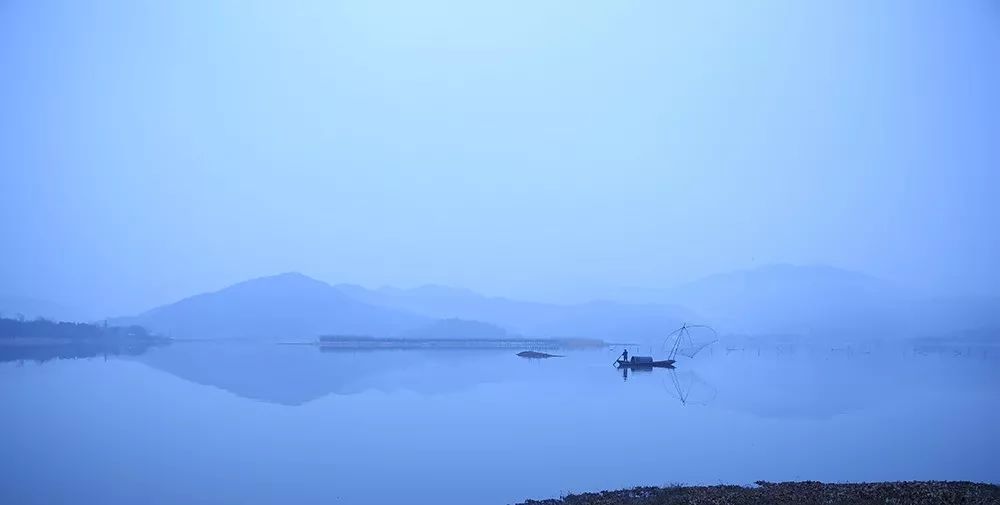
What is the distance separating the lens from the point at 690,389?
50.8m

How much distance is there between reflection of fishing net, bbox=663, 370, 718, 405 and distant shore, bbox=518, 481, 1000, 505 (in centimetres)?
2381

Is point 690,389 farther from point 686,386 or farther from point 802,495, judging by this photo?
point 802,495

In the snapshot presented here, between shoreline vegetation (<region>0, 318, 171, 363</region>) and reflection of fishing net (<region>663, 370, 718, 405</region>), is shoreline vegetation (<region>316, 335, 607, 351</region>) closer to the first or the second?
shoreline vegetation (<region>0, 318, 171, 363</region>)

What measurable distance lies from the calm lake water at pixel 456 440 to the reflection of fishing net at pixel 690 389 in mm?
448

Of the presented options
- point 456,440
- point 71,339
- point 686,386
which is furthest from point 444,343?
point 456,440

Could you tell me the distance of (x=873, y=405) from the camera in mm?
39250

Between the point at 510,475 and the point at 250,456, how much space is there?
9.52 metres

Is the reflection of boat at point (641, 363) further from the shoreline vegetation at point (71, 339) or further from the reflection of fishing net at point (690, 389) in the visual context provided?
the shoreline vegetation at point (71, 339)

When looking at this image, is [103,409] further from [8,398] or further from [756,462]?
[756,462]

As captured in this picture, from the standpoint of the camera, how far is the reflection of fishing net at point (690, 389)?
42562 mm

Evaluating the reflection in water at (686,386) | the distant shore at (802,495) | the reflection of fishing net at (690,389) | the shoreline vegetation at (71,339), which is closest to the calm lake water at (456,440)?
the reflection of fishing net at (690,389)

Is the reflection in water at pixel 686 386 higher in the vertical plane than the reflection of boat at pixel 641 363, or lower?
lower

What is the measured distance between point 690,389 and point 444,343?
469 ft

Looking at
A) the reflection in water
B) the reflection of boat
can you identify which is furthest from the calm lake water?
the reflection of boat
